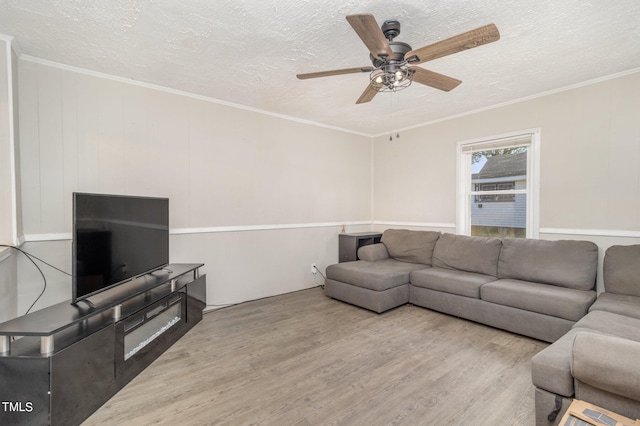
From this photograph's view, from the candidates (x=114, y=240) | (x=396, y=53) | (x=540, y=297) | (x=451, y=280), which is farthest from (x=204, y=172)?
(x=540, y=297)

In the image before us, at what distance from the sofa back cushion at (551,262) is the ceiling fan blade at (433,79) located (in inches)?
84.6

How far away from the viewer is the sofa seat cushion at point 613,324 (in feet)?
6.31

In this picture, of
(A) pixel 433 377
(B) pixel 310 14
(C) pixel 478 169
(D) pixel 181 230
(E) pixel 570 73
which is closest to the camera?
(B) pixel 310 14

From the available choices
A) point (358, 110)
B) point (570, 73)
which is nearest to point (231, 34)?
point (358, 110)

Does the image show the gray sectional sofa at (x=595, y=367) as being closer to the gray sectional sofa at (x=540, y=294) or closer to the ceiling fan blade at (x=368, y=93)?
the gray sectional sofa at (x=540, y=294)

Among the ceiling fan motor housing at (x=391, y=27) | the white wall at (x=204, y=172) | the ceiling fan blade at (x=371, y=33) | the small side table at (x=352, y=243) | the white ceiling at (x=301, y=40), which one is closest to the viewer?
the ceiling fan blade at (x=371, y=33)

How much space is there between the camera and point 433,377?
223cm

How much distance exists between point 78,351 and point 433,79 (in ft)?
9.99

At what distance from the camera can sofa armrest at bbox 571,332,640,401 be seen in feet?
4.10

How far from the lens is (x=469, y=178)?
4277 mm

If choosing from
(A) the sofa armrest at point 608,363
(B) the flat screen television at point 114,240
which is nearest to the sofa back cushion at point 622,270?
(A) the sofa armrest at point 608,363

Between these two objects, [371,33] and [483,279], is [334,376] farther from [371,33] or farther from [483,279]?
[371,33]

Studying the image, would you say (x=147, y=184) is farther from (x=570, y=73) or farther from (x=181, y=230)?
(x=570, y=73)

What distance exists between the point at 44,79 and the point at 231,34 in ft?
6.21
